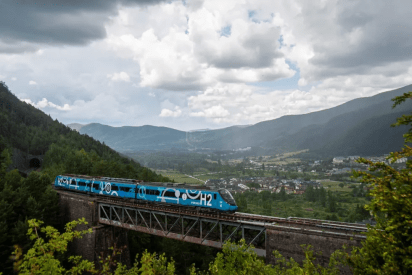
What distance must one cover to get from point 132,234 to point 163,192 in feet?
62.2

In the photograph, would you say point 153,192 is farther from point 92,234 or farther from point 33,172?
point 33,172

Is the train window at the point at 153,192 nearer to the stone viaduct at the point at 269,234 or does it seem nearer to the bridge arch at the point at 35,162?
the stone viaduct at the point at 269,234

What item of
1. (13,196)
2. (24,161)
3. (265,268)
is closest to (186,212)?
(265,268)

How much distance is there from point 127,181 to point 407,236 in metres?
34.9

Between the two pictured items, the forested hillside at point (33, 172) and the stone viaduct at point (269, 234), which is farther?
the forested hillside at point (33, 172)

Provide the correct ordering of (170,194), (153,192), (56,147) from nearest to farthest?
(170,194), (153,192), (56,147)

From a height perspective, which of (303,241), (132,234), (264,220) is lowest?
(132,234)

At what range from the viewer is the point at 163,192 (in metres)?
32.1

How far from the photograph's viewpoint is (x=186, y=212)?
28.4m

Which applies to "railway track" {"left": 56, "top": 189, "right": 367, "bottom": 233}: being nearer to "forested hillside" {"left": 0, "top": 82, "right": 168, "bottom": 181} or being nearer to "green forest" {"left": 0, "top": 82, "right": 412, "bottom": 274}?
"green forest" {"left": 0, "top": 82, "right": 412, "bottom": 274}

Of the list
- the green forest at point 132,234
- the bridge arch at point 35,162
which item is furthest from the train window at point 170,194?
the bridge arch at point 35,162

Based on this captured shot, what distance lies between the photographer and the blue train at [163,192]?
27.4 meters

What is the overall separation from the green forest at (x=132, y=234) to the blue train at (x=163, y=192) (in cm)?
492

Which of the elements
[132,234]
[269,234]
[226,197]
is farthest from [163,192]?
[132,234]
